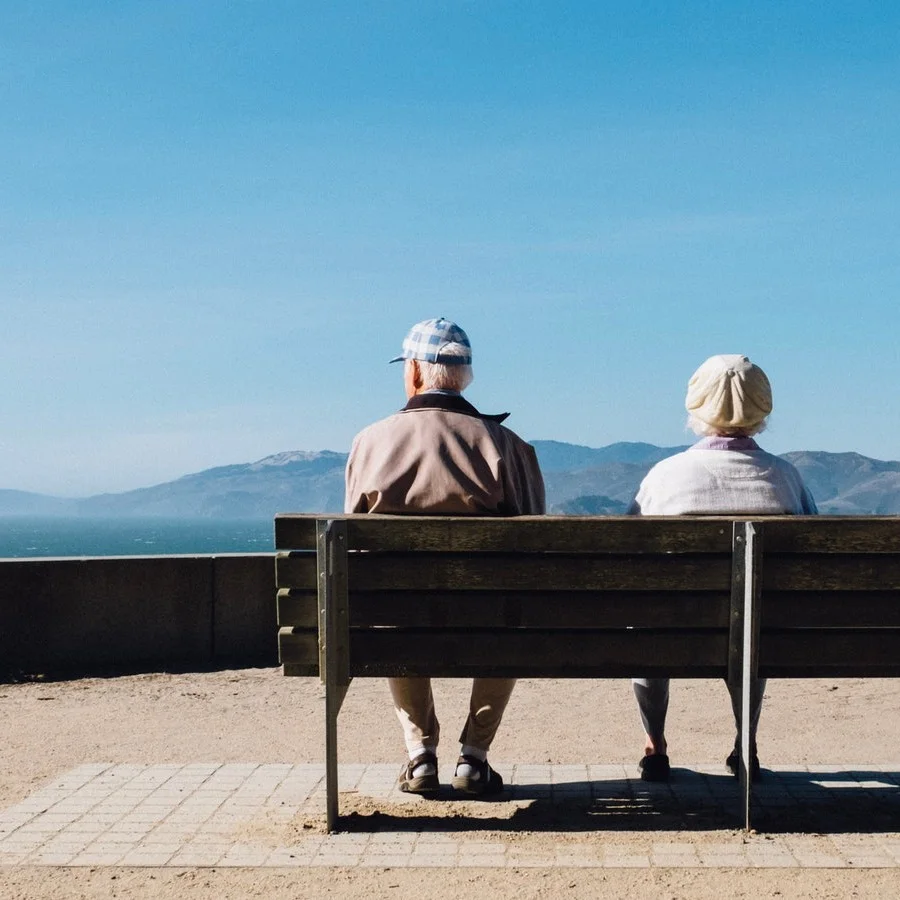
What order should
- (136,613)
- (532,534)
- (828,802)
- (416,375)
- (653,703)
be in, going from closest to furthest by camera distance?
(532,534)
(828,802)
(416,375)
(653,703)
(136,613)

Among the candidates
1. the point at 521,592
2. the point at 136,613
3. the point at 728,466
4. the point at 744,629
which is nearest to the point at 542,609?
the point at 521,592

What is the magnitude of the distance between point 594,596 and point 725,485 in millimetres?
881

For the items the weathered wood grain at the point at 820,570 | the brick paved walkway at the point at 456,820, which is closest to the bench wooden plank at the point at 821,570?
the weathered wood grain at the point at 820,570

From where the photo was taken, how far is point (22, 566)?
914 cm

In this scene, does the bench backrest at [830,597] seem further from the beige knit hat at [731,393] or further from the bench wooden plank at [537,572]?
the beige knit hat at [731,393]

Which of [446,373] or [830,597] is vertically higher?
[446,373]

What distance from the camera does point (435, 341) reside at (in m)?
5.40

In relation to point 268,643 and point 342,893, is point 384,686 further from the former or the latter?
point 342,893

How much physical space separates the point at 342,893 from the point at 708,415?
2324mm

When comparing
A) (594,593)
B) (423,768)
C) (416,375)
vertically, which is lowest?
(423,768)

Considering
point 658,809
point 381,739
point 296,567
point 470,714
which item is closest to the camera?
point 296,567

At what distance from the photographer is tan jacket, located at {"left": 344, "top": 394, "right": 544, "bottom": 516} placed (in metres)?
5.16

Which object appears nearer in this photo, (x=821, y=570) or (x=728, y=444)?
(x=821, y=570)

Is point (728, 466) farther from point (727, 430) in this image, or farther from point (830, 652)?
point (830, 652)
